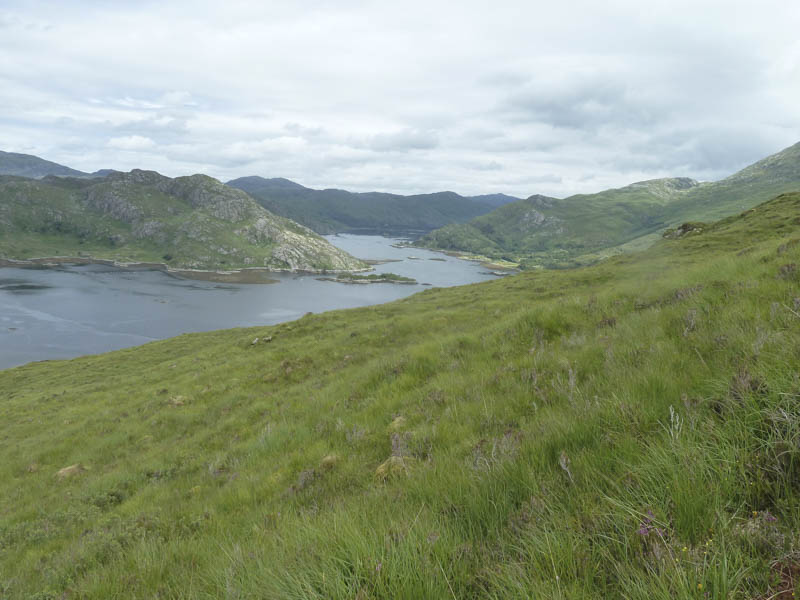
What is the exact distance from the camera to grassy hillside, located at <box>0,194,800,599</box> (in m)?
1.85

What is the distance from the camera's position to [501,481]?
280cm

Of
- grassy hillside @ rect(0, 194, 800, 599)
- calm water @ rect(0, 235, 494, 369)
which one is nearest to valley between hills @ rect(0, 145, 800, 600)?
grassy hillside @ rect(0, 194, 800, 599)

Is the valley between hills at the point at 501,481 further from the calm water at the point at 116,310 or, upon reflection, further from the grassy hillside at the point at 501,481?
the calm water at the point at 116,310

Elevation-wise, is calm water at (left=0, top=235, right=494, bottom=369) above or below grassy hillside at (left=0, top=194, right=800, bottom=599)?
below

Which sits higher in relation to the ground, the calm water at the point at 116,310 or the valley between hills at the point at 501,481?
the valley between hills at the point at 501,481

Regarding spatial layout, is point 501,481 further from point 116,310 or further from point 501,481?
point 116,310

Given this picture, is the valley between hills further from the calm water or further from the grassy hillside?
the calm water

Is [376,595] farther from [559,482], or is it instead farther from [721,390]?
[721,390]

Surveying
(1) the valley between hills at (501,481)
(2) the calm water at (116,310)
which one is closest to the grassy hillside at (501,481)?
(1) the valley between hills at (501,481)

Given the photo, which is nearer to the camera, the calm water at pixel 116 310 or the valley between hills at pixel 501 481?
the valley between hills at pixel 501 481

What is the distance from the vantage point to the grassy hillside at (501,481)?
185 cm

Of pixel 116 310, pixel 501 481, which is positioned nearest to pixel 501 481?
pixel 501 481

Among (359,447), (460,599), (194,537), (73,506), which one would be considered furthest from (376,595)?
(73,506)

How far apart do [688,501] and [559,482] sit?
0.80 meters
